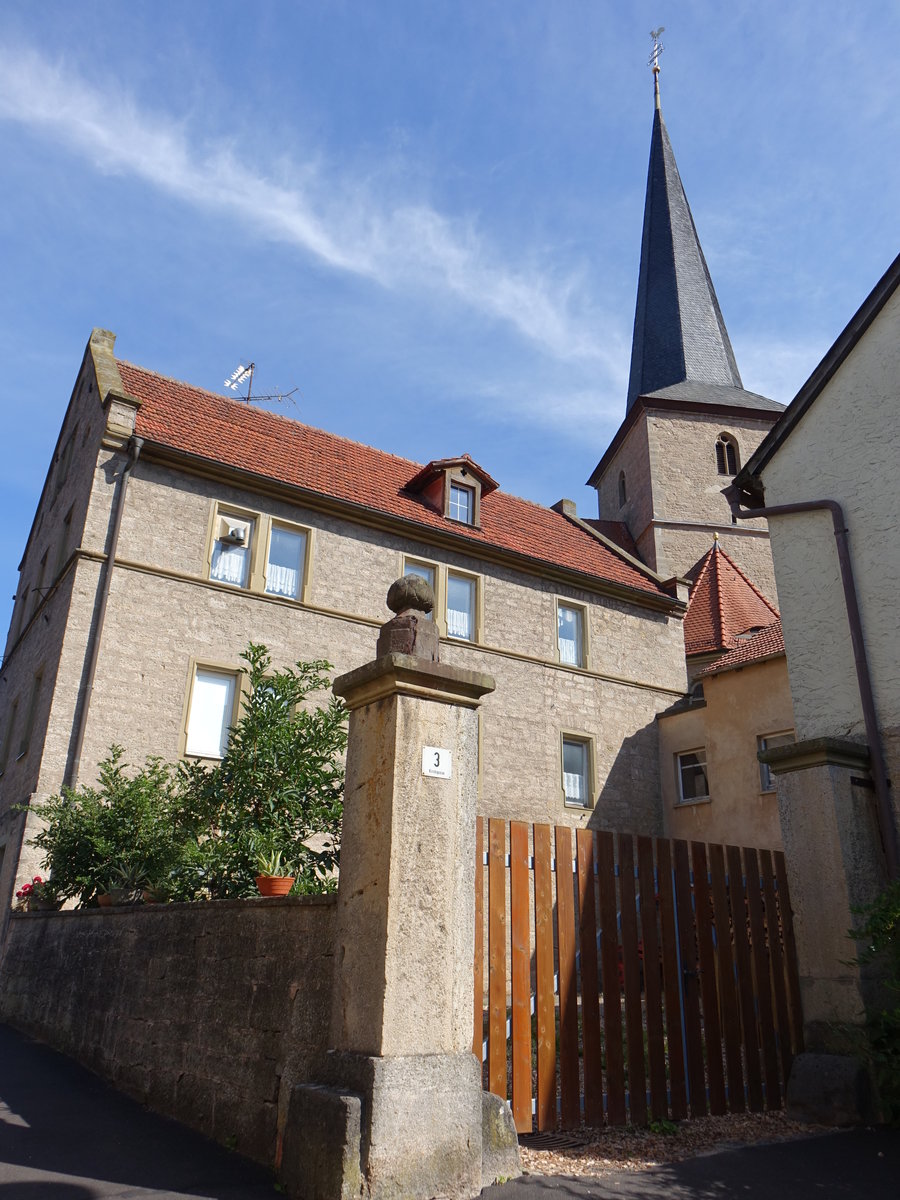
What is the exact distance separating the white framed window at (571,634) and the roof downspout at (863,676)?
10.5 m

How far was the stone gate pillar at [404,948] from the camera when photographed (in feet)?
12.9

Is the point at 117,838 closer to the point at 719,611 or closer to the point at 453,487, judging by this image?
the point at 453,487

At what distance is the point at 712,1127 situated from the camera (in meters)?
5.73

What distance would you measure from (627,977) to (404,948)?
2.20m

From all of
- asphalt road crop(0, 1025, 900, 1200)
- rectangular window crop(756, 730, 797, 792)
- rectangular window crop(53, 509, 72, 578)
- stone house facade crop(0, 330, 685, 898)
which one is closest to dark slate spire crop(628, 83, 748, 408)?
stone house facade crop(0, 330, 685, 898)

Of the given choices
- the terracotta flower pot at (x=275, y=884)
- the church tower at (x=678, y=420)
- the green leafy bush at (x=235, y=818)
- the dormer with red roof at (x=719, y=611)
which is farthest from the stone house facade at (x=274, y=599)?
the terracotta flower pot at (x=275, y=884)

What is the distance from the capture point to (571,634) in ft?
65.6

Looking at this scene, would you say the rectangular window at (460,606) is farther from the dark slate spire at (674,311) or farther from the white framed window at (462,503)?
the dark slate spire at (674,311)

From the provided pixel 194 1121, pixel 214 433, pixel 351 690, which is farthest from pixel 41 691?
pixel 351 690

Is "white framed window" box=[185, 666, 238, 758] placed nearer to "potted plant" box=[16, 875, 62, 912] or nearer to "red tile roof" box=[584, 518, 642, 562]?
"potted plant" box=[16, 875, 62, 912]

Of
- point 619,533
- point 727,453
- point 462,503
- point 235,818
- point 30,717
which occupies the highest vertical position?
point 727,453

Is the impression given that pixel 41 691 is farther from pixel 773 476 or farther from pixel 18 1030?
pixel 773 476

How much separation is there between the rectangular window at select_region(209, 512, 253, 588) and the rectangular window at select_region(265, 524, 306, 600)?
16.4 inches

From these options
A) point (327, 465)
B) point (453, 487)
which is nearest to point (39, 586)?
point (327, 465)
